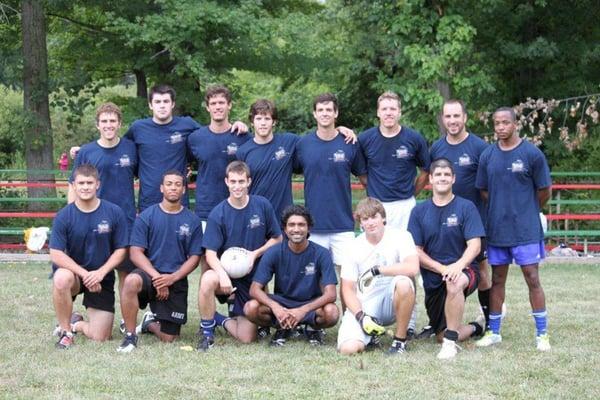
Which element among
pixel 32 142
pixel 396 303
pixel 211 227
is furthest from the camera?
pixel 32 142

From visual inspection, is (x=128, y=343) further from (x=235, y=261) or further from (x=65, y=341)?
(x=235, y=261)

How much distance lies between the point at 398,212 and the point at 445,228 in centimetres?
78

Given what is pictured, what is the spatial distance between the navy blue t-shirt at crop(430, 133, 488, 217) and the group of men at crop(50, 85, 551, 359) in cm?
1

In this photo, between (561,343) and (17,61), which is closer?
(561,343)

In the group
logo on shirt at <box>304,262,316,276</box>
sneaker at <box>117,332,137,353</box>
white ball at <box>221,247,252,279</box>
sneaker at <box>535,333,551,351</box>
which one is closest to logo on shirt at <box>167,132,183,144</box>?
white ball at <box>221,247,252,279</box>

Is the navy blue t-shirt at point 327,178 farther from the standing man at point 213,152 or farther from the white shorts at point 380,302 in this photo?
the white shorts at point 380,302

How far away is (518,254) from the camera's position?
7.76 metres

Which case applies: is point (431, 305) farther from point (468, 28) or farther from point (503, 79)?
point (503, 79)

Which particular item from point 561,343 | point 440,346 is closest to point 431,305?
point 440,346

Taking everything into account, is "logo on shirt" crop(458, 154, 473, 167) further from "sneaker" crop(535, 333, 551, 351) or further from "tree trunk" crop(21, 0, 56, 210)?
"tree trunk" crop(21, 0, 56, 210)

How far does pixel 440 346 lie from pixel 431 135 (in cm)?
1146

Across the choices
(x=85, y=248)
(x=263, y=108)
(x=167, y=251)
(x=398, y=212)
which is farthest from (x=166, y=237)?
(x=398, y=212)

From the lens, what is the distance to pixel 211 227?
8.00 m

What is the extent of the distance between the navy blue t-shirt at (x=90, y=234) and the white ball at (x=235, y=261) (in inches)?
32.3
